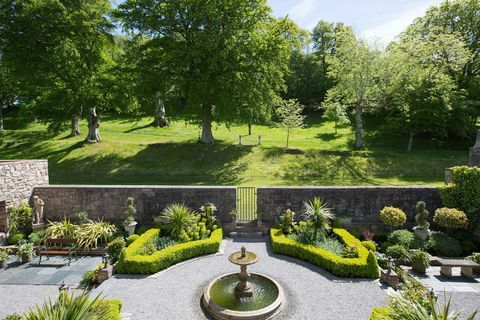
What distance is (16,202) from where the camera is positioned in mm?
14289

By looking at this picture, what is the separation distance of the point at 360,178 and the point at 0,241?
72.9ft

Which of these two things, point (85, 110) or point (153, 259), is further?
point (85, 110)

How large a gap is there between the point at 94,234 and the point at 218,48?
1680 centimetres

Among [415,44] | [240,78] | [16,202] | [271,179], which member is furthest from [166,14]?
[415,44]

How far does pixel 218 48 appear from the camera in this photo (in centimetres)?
2419

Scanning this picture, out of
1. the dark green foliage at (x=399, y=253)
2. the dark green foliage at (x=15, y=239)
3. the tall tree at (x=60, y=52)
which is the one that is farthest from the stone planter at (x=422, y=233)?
the tall tree at (x=60, y=52)

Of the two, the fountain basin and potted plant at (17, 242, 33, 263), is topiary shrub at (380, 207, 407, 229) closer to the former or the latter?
the fountain basin

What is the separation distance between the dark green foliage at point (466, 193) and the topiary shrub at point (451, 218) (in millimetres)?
574

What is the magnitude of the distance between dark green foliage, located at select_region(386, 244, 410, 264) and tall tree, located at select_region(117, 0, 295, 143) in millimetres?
16186

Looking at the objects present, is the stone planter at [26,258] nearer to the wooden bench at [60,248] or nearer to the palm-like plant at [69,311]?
the wooden bench at [60,248]

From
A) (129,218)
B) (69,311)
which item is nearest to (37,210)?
(129,218)

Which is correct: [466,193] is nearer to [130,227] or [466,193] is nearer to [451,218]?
[451,218]

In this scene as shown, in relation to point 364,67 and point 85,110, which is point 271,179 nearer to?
point 364,67

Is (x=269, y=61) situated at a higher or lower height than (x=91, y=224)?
higher
